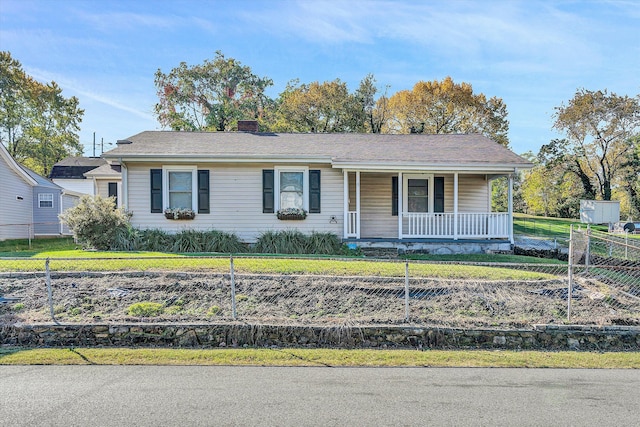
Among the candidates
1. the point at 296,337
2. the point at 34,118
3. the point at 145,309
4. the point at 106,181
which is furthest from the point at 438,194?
the point at 34,118

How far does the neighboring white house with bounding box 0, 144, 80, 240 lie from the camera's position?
18.6 metres

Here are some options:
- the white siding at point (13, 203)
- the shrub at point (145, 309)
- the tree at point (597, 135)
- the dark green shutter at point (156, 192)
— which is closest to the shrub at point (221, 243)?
the dark green shutter at point (156, 192)

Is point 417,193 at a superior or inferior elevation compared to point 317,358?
superior

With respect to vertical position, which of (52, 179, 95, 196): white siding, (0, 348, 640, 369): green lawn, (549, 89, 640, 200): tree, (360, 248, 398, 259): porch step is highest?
(549, 89, 640, 200): tree

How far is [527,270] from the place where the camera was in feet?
31.1

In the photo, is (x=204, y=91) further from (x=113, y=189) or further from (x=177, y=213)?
(x=177, y=213)

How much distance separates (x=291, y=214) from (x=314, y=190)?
1091mm

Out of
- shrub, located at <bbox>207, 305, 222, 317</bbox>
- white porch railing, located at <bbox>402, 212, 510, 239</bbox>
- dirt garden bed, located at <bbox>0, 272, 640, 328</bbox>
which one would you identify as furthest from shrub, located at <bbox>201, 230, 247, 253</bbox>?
shrub, located at <bbox>207, 305, 222, 317</bbox>

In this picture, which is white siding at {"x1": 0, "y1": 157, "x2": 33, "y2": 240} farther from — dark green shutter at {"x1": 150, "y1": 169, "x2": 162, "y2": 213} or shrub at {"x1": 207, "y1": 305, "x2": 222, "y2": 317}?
shrub at {"x1": 207, "y1": 305, "x2": 222, "y2": 317}

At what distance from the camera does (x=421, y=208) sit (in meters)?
14.3

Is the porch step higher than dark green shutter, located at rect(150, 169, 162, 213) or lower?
lower

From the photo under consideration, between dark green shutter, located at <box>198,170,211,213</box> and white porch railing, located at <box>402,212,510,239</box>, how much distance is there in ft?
21.3

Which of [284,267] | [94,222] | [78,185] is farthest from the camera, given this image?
[78,185]

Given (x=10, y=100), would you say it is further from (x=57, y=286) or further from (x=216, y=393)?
(x=216, y=393)
